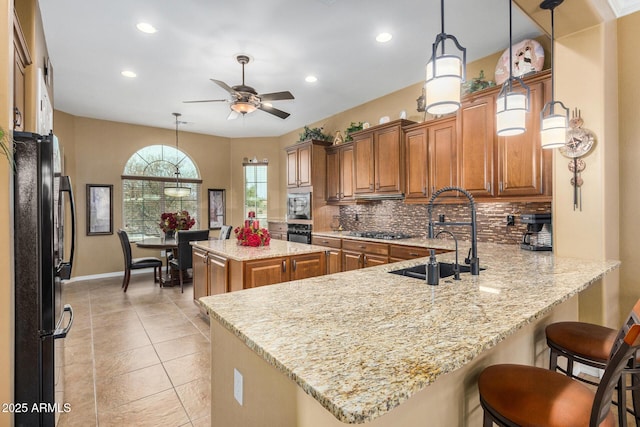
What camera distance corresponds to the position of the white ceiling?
9.24 feet

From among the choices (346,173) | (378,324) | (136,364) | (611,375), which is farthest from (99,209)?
(611,375)

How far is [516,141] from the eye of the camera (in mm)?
3100

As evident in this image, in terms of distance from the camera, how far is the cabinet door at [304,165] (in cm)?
556

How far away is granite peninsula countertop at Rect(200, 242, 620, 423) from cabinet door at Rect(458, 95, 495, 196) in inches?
61.9

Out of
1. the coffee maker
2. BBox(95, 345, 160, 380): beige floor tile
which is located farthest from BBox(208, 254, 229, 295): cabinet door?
the coffee maker

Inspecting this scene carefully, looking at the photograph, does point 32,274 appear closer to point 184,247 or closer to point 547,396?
point 547,396

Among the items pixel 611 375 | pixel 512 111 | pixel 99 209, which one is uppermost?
pixel 512 111

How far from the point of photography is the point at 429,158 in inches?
157

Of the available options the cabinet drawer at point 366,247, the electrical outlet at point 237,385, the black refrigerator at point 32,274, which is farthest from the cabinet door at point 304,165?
the electrical outlet at point 237,385

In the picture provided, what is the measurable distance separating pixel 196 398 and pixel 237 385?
4.19ft

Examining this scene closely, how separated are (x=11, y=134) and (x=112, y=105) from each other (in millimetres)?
4815

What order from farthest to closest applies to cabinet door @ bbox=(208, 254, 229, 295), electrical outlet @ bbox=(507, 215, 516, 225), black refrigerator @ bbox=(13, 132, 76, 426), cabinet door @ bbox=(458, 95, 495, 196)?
electrical outlet @ bbox=(507, 215, 516, 225)
cabinet door @ bbox=(458, 95, 495, 196)
cabinet door @ bbox=(208, 254, 229, 295)
black refrigerator @ bbox=(13, 132, 76, 426)

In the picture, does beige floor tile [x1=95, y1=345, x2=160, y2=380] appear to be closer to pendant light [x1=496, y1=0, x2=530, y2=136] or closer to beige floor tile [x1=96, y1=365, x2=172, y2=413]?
beige floor tile [x1=96, y1=365, x2=172, y2=413]

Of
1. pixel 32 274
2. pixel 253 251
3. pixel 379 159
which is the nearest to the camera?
pixel 32 274
